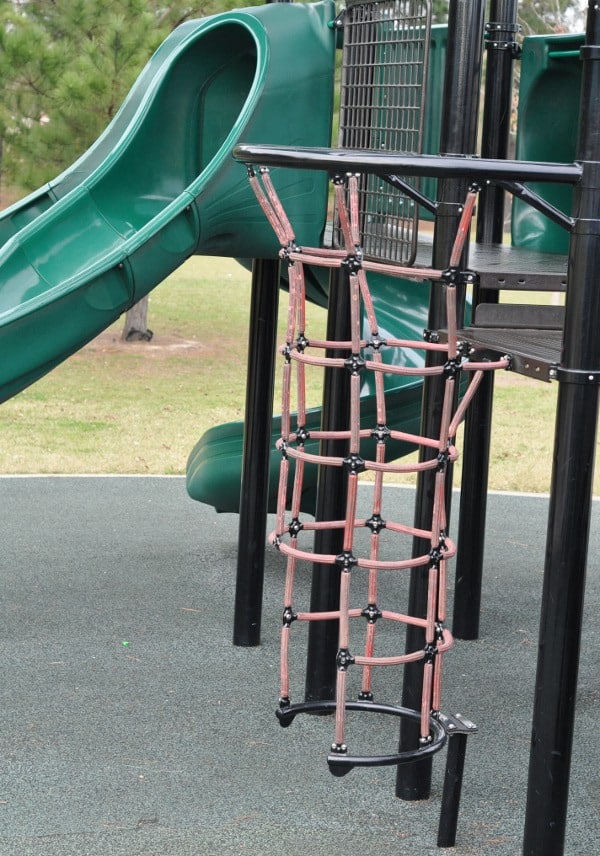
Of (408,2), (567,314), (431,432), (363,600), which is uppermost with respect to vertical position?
(408,2)

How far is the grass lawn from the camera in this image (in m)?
10.3

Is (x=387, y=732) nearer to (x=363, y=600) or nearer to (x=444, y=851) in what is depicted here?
(x=444, y=851)

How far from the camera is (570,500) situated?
3.07 metres

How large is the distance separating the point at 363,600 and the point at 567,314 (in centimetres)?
343

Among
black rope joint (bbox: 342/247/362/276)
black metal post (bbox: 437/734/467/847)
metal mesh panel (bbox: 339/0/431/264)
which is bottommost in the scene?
black metal post (bbox: 437/734/467/847)

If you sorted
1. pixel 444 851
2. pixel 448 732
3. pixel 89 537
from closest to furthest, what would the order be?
1. pixel 448 732
2. pixel 444 851
3. pixel 89 537

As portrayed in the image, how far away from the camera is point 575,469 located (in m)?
3.06

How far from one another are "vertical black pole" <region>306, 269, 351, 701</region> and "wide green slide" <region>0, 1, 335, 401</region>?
1.37ft

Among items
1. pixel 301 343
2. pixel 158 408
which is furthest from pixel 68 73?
pixel 301 343

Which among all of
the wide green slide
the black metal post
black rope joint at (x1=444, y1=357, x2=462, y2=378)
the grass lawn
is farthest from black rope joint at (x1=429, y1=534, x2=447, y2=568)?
the grass lawn

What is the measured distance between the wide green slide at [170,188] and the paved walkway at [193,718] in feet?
4.48

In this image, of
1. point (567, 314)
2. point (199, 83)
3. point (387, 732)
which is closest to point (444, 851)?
point (387, 732)

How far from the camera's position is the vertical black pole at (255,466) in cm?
539

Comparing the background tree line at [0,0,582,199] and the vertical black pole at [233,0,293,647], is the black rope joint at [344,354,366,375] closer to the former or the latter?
the vertical black pole at [233,0,293,647]
